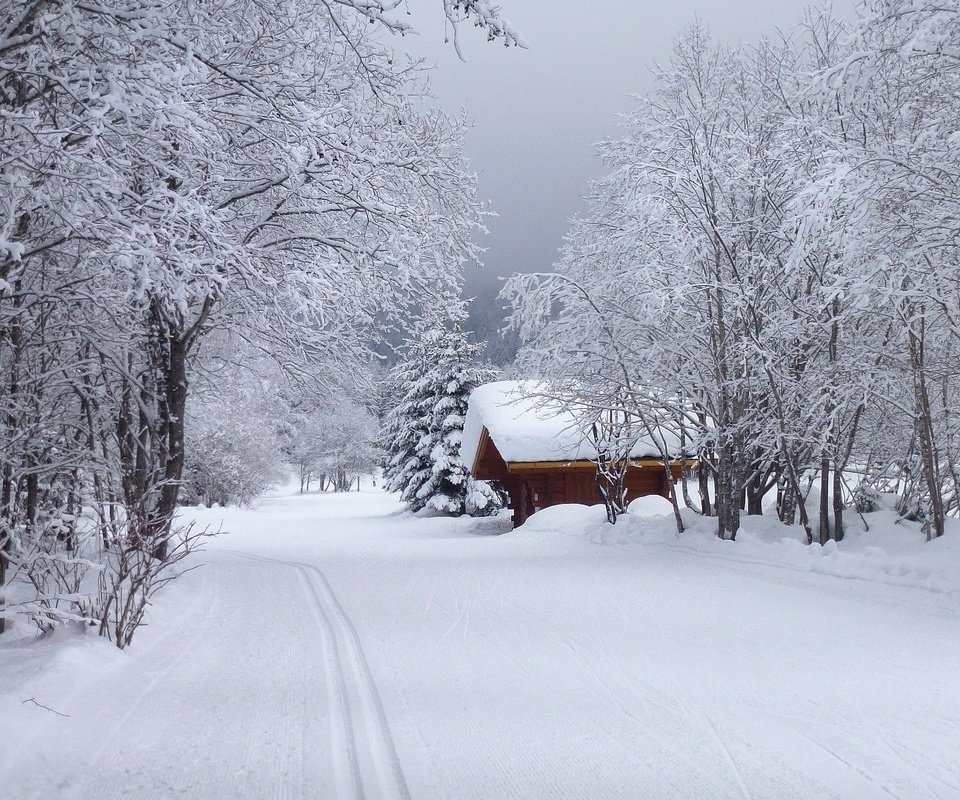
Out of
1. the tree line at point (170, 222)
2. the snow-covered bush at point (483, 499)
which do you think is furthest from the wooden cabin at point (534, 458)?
the tree line at point (170, 222)

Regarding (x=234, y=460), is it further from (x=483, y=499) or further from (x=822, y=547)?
(x=822, y=547)

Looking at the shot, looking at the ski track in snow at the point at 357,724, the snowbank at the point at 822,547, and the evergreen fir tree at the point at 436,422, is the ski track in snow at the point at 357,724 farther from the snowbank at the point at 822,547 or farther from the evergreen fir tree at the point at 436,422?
the evergreen fir tree at the point at 436,422

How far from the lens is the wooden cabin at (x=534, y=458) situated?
2244cm

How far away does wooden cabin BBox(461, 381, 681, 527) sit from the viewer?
22438 millimetres

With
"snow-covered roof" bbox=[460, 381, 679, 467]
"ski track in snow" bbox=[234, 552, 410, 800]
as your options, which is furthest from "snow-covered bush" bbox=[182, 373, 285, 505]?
"ski track in snow" bbox=[234, 552, 410, 800]

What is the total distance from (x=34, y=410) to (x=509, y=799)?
813 cm

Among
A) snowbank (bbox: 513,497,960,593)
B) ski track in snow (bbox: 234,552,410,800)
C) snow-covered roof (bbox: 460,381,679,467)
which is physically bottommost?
ski track in snow (bbox: 234,552,410,800)

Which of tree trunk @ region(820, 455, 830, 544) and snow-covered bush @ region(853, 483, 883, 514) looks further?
snow-covered bush @ region(853, 483, 883, 514)

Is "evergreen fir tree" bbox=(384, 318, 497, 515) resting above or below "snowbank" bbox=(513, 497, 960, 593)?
above

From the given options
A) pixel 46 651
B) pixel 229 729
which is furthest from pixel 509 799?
pixel 46 651

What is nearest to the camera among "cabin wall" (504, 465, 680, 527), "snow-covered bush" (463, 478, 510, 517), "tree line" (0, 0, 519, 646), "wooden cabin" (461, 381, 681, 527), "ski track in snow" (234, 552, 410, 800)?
"ski track in snow" (234, 552, 410, 800)

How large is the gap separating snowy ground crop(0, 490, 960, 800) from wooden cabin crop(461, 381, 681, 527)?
39.2 ft

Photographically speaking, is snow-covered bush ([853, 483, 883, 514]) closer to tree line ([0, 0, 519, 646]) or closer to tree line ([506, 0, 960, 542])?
tree line ([506, 0, 960, 542])

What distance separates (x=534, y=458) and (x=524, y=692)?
56.4ft
